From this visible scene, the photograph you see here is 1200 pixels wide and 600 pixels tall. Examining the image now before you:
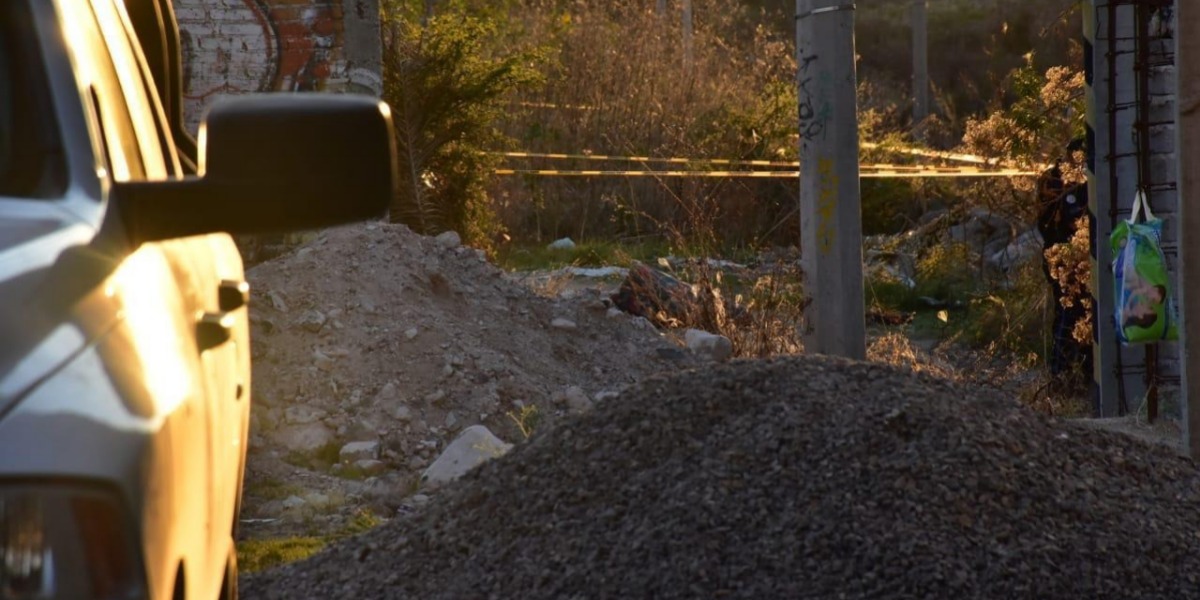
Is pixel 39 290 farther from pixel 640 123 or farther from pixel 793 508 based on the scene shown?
pixel 640 123

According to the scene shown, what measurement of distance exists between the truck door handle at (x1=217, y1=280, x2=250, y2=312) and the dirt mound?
3.43 meters

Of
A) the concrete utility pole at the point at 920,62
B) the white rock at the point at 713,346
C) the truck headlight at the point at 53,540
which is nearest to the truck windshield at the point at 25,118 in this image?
the truck headlight at the point at 53,540

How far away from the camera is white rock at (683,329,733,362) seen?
885 centimetres

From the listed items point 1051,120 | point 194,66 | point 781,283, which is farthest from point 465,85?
point 1051,120

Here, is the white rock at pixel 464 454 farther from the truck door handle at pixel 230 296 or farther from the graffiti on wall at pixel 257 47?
the graffiti on wall at pixel 257 47

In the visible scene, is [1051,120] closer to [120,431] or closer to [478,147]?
[478,147]

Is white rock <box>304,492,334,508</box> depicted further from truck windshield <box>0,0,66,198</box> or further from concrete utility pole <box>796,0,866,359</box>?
truck windshield <box>0,0,66,198</box>

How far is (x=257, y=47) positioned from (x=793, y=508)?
22.3ft

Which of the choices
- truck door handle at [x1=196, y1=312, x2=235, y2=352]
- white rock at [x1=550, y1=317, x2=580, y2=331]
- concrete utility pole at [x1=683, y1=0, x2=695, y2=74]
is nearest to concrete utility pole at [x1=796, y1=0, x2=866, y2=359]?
white rock at [x1=550, y1=317, x2=580, y2=331]

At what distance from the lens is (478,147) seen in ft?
40.3

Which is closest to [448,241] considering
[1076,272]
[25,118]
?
[1076,272]

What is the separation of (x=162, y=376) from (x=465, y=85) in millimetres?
10474

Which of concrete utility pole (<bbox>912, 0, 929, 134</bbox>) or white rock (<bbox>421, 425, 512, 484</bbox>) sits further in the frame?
concrete utility pole (<bbox>912, 0, 929, 134</bbox>)

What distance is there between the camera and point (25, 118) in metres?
1.80
